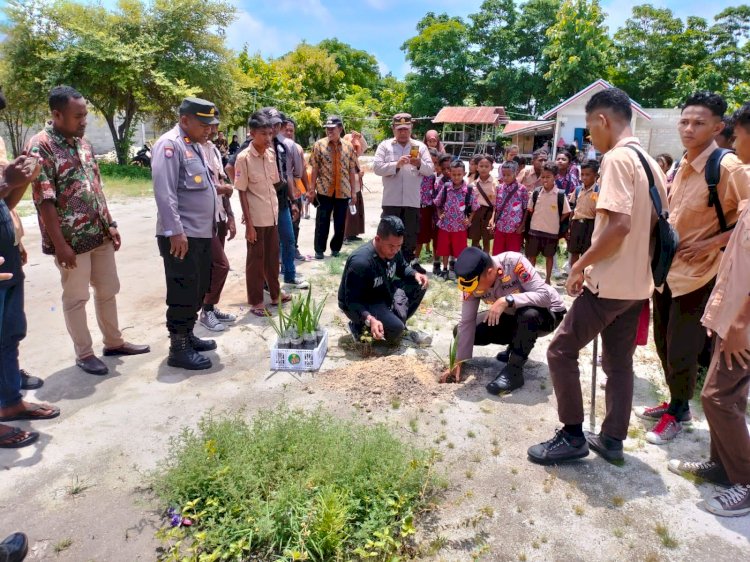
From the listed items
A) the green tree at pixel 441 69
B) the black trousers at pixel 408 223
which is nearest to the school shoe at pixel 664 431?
the black trousers at pixel 408 223

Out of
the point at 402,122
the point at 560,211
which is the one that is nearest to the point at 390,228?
the point at 402,122

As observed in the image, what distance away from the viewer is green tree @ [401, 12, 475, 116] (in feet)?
135

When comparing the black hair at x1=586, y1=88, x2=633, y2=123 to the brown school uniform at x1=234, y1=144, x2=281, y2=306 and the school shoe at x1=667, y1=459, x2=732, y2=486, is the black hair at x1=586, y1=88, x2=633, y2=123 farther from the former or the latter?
the brown school uniform at x1=234, y1=144, x2=281, y2=306

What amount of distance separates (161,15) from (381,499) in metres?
20.2

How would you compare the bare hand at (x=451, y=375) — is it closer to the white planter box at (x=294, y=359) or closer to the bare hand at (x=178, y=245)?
the white planter box at (x=294, y=359)

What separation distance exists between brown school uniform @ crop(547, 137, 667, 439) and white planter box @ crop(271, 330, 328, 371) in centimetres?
190

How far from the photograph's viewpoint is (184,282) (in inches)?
162

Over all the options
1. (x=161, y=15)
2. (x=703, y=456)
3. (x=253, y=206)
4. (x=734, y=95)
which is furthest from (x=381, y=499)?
(x=734, y=95)

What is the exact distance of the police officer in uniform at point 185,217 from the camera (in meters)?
3.89

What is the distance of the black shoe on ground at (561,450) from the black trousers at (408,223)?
3.94 meters

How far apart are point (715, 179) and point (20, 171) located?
3794 mm

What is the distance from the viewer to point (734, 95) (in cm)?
2464

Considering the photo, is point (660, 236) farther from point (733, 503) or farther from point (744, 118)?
point (733, 503)

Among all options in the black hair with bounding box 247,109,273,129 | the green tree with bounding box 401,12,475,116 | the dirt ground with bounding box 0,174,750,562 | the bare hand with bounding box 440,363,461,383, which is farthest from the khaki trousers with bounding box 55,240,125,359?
the green tree with bounding box 401,12,475,116
